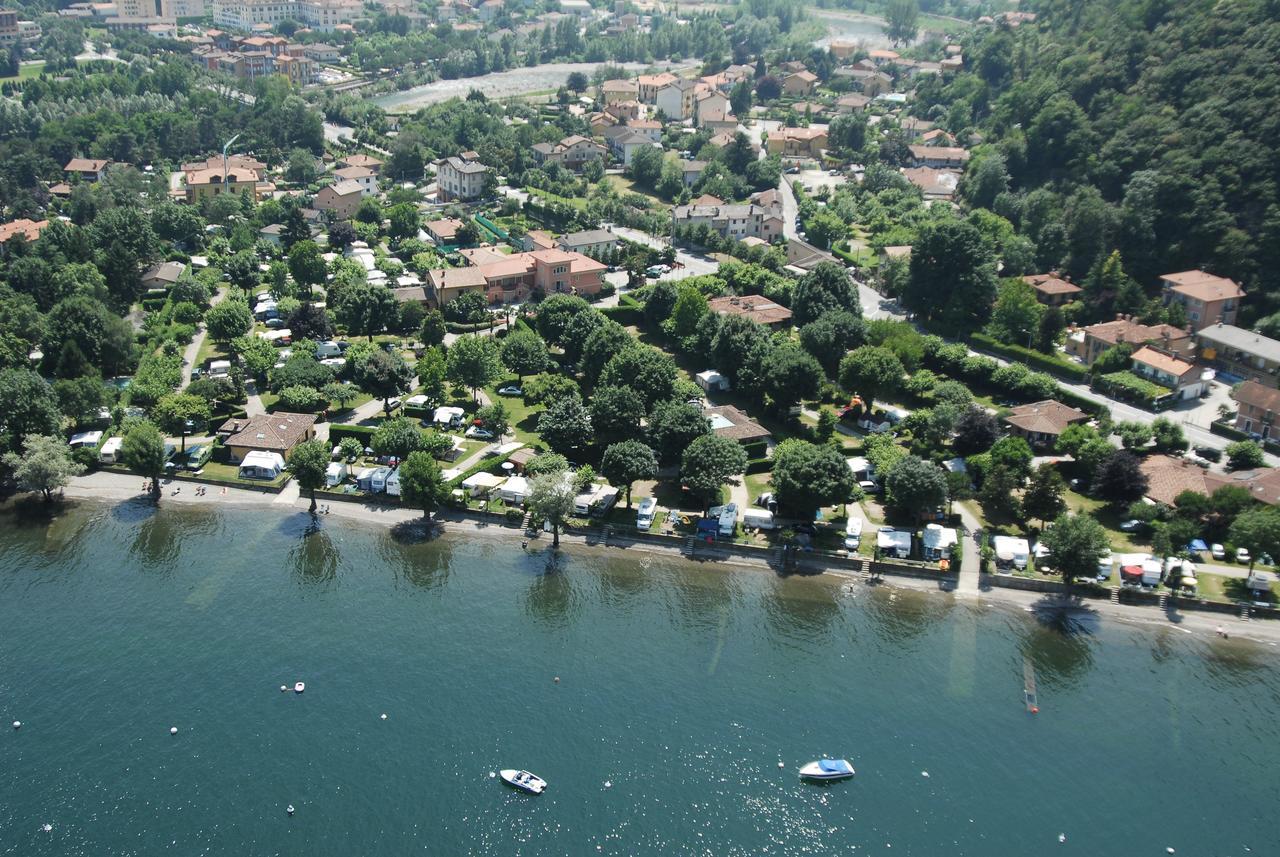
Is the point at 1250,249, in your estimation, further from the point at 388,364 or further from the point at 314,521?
the point at 314,521

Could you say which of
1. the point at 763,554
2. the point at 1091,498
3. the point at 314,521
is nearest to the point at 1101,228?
the point at 1091,498

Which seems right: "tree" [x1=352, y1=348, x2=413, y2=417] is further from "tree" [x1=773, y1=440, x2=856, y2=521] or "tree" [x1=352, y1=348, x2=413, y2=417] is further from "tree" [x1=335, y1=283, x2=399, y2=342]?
"tree" [x1=773, y1=440, x2=856, y2=521]

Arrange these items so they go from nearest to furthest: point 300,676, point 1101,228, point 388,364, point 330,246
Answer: point 300,676, point 388,364, point 1101,228, point 330,246

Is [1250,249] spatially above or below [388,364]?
above

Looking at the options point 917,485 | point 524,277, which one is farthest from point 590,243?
point 917,485

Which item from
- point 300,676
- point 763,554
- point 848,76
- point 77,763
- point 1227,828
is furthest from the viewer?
point 848,76

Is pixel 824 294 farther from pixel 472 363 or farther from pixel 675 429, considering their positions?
pixel 472 363
